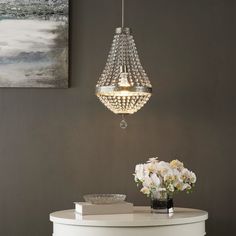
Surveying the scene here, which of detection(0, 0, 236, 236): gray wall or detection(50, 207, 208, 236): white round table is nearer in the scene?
detection(50, 207, 208, 236): white round table

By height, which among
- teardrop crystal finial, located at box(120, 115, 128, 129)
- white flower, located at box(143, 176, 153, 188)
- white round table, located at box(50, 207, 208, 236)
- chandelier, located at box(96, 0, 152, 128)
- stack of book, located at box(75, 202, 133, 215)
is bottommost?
white round table, located at box(50, 207, 208, 236)

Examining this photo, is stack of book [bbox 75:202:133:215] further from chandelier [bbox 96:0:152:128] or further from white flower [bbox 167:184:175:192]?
chandelier [bbox 96:0:152:128]

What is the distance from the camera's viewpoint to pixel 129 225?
2.79 metres

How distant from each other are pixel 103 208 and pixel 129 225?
0.86ft

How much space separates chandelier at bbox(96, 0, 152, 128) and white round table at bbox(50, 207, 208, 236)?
603mm

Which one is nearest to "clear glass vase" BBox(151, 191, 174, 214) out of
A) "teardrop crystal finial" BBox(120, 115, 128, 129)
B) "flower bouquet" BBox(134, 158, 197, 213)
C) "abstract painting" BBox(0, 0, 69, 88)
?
"flower bouquet" BBox(134, 158, 197, 213)

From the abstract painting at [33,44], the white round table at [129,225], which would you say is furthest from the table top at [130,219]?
Answer: the abstract painting at [33,44]

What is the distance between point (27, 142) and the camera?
3688 millimetres

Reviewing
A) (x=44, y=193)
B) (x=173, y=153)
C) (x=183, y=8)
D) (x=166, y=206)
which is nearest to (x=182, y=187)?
(x=166, y=206)

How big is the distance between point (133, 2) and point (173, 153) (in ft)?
3.31

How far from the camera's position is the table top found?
279 centimetres

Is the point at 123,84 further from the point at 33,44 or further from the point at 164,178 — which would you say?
the point at 33,44

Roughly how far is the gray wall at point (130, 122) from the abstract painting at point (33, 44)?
2.8 inches

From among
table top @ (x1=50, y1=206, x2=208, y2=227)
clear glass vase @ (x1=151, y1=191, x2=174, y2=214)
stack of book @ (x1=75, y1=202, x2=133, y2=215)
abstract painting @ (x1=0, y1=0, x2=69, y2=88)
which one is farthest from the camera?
abstract painting @ (x1=0, y1=0, x2=69, y2=88)
